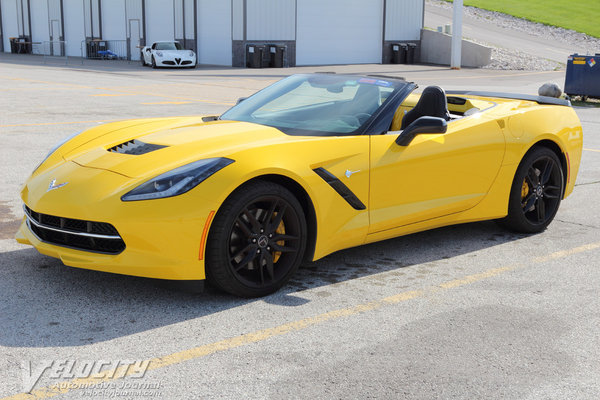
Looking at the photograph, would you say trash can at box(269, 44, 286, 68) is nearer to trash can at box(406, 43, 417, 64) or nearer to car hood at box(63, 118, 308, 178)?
trash can at box(406, 43, 417, 64)

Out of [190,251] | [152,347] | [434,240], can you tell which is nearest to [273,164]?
[190,251]

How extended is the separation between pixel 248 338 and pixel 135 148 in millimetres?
1508

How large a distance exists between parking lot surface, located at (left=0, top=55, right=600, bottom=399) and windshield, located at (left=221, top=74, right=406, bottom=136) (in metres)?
0.98

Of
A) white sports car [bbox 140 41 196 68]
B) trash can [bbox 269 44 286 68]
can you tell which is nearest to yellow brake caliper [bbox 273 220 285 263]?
white sports car [bbox 140 41 196 68]

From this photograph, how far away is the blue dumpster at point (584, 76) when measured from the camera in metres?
20.0

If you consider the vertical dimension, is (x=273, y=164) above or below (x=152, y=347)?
above

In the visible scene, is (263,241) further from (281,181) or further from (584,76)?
(584,76)

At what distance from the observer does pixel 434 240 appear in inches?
236

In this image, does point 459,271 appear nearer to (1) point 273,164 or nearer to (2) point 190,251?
(1) point 273,164

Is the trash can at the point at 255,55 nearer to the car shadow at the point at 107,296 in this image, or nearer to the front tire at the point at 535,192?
the front tire at the point at 535,192

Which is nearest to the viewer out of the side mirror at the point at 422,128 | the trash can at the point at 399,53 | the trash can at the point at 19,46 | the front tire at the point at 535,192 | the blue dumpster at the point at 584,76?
the side mirror at the point at 422,128

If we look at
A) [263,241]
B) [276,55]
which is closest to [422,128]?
[263,241]

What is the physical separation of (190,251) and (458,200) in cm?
230

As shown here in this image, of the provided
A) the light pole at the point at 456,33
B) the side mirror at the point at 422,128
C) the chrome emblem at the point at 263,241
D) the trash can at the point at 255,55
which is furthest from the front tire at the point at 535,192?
the trash can at the point at 255,55
